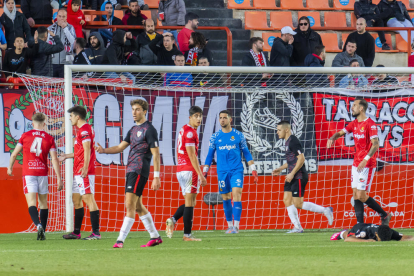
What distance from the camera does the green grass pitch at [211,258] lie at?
552 centimetres

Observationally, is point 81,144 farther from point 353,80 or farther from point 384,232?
point 353,80

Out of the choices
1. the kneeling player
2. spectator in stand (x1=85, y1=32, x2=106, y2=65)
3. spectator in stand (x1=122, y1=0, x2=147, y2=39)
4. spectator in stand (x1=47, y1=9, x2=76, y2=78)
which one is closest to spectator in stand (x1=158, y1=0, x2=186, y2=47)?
spectator in stand (x1=122, y1=0, x2=147, y2=39)

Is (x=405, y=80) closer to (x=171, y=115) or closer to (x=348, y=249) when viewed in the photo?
(x=171, y=115)

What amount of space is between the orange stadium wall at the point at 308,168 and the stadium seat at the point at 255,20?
12.7 ft

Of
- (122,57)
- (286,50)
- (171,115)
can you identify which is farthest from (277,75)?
(122,57)

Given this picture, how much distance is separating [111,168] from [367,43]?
6.22 metres

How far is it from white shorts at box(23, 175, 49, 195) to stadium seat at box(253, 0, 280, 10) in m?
8.88

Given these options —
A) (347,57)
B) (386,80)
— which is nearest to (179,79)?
(347,57)

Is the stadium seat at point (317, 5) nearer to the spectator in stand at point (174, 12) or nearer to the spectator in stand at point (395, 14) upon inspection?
the spectator in stand at point (395, 14)

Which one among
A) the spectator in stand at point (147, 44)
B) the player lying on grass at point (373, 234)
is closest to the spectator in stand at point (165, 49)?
the spectator in stand at point (147, 44)

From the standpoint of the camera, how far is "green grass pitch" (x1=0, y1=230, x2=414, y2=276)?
18.1ft

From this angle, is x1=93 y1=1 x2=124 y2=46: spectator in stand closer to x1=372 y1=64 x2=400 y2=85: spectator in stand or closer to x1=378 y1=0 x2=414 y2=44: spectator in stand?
x1=372 y1=64 x2=400 y2=85: spectator in stand

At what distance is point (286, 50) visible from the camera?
12992mm

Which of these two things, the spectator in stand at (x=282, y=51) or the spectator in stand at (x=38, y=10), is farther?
the spectator in stand at (x=38, y=10)
